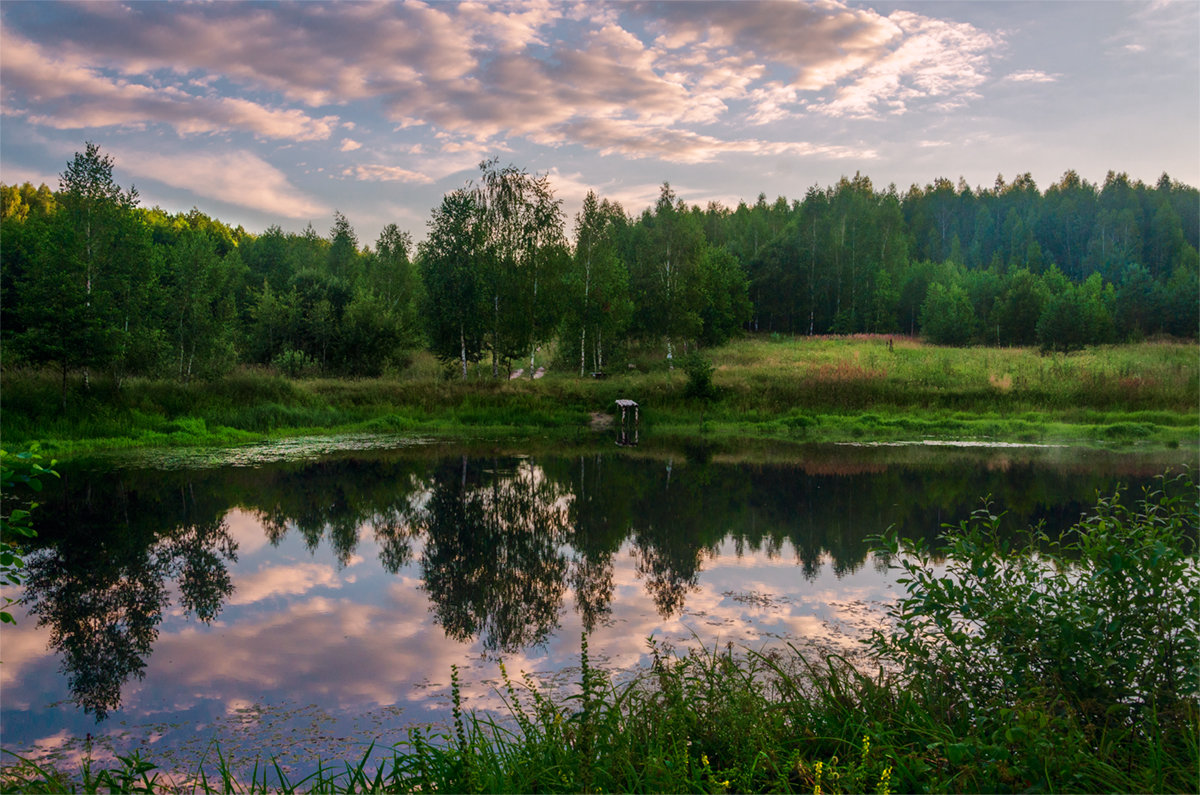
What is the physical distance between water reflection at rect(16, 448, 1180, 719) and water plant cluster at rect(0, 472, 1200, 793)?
2.94m

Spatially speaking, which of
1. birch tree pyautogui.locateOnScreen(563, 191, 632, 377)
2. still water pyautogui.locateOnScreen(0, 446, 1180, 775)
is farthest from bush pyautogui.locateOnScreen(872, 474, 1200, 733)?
birch tree pyautogui.locateOnScreen(563, 191, 632, 377)

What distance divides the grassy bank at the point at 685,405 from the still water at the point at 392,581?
5.00m

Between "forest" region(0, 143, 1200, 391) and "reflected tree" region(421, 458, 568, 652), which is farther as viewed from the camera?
"forest" region(0, 143, 1200, 391)

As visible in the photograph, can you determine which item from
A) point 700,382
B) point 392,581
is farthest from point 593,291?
point 392,581

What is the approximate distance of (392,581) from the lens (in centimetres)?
992

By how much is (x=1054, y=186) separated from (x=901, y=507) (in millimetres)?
111166

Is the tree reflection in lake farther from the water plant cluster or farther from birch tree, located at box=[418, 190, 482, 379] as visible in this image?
birch tree, located at box=[418, 190, 482, 379]

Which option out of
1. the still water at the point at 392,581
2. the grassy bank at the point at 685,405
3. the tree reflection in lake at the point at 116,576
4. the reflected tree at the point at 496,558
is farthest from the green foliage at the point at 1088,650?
the grassy bank at the point at 685,405

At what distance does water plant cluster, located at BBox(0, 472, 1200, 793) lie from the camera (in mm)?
3865

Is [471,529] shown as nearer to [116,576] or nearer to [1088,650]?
[116,576]

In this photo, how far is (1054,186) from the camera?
103062mm

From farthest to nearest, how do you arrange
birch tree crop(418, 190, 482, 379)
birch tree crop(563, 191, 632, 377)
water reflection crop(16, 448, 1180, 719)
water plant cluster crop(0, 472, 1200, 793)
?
birch tree crop(563, 191, 632, 377), birch tree crop(418, 190, 482, 379), water reflection crop(16, 448, 1180, 719), water plant cluster crop(0, 472, 1200, 793)

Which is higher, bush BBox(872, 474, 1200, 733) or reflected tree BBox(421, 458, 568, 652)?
bush BBox(872, 474, 1200, 733)

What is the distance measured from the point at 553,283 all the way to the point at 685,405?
1050cm
